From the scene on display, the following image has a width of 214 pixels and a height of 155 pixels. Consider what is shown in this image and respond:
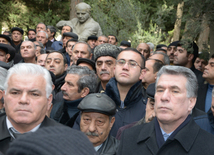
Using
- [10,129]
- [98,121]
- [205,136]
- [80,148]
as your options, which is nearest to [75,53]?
[98,121]

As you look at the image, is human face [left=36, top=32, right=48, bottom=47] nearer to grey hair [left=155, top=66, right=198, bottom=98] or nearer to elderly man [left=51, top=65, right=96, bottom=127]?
elderly man [left=51, top=65, right=96, bottom=127]

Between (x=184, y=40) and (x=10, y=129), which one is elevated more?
(x=184, y=40)

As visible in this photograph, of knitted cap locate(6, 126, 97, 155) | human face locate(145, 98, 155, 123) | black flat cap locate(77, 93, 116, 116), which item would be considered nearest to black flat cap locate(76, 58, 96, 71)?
black flat cap locate(77, 93, 116, 116)

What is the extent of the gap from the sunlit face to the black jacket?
68 cm

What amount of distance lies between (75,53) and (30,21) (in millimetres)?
10457

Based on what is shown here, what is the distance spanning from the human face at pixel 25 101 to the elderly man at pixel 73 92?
1356 millimetres

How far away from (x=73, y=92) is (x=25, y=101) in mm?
1810

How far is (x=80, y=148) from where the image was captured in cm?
80

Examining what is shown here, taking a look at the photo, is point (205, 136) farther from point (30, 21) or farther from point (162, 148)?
point (30, 21)

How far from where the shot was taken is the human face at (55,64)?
5.53 meters

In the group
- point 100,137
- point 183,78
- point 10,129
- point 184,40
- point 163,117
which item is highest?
point 184,40

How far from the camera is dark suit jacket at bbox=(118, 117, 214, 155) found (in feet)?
7.63

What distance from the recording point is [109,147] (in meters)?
3.00

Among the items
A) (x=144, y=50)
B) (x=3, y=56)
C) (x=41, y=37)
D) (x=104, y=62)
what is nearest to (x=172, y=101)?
(x=104, y=62)
